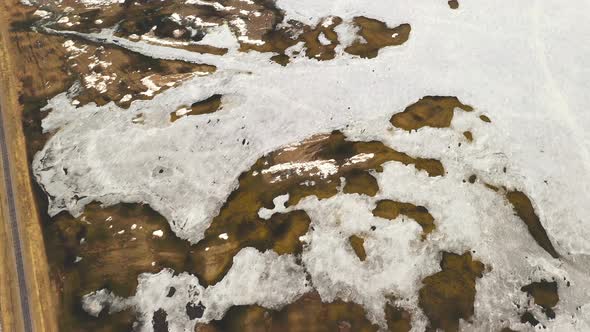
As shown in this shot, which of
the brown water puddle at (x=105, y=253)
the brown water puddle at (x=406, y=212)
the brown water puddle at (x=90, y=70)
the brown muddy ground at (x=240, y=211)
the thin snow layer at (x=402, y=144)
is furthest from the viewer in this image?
the brown water puddle at (x=90, y=70)

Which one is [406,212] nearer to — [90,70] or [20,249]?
[20,249]

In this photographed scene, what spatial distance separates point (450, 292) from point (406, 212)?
491 cm

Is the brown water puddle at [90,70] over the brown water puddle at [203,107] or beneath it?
over

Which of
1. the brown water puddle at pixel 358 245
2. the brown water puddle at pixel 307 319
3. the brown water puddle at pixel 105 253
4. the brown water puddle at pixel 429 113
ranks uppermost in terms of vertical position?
the brown water puddle at pixel 429 113

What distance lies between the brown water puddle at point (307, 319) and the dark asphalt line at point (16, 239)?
9.07 meters

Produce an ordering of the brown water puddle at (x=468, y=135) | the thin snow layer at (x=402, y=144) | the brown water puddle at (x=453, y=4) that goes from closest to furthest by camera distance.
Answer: the thin snow layer at (x=402, y=144) → the brown water puddle at (x=468, y=135) → the brown water puddle at (x=453, y=4)

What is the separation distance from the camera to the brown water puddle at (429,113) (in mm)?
26094

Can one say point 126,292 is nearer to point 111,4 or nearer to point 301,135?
point 301,135

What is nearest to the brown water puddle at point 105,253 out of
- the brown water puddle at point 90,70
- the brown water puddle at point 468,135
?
the brown water puddle at point 90,70

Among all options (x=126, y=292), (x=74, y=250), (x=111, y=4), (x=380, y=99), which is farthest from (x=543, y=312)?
(x=111, y=4)

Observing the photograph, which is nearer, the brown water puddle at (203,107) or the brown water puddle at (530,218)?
the brown water puddle at (530,218)

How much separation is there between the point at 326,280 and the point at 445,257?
6.76 metres

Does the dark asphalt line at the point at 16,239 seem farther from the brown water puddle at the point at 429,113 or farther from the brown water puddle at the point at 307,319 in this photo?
the brown water puddle at the point at 429,113

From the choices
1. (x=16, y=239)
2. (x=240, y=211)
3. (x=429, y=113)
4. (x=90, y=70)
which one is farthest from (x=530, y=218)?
(x=90, y=70)
